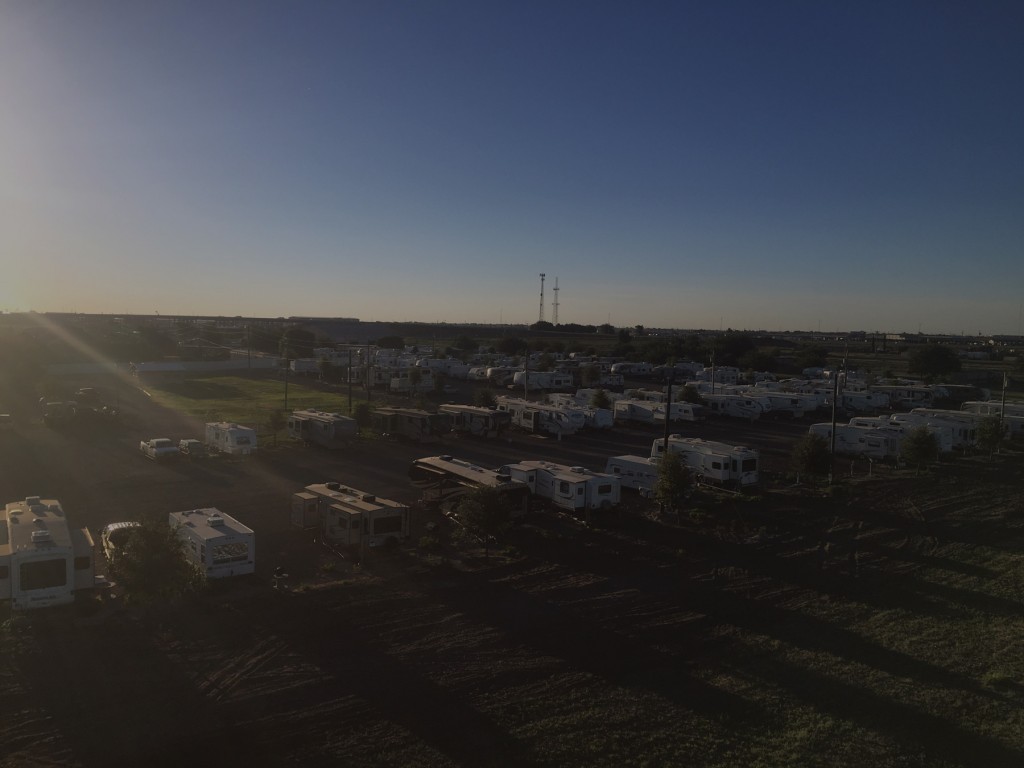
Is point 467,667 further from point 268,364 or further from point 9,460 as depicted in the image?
point 268,364

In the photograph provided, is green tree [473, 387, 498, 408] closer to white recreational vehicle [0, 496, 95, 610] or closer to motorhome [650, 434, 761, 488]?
motorhome [650, 434, 761, 488]

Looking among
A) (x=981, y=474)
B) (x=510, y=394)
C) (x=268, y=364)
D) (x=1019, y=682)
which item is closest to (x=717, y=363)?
(x=510, y=394)

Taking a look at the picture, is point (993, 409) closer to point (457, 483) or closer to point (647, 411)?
point (647, 411)

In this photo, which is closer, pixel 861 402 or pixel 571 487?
pixel 571 487

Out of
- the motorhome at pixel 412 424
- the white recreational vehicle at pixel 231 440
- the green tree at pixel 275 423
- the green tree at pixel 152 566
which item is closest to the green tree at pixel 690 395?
the motorhome at pixel 412 424

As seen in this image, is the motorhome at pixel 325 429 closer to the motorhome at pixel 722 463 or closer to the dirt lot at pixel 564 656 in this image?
the dirt lot at pixel 564 656

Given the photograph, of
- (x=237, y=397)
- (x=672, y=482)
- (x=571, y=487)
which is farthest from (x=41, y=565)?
(x=237, y=397)

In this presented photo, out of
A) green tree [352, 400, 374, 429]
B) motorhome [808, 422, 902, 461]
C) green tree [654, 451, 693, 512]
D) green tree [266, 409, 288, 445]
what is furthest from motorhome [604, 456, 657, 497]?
green tree [266, 409, 288, 445]
